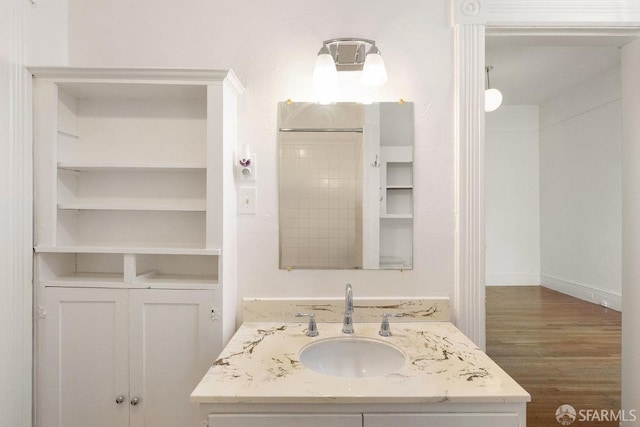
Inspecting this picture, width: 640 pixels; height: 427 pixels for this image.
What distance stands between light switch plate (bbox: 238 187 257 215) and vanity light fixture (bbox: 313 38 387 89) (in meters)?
0.57

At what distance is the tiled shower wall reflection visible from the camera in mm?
1723

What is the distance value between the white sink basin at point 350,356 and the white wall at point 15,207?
113cm

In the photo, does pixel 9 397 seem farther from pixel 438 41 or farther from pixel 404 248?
pixel 438 41

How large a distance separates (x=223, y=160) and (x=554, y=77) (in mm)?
4536

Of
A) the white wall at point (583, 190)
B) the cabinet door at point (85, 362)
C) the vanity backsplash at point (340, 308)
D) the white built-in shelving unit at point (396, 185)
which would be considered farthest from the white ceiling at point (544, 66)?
the cabinet door at point (85, 362)

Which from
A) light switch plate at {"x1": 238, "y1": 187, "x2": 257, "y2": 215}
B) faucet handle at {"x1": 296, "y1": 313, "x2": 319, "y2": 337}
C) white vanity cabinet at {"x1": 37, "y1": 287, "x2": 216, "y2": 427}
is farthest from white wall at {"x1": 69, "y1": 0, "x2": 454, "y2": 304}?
white vanity cabinet at {"x1": 37, "y1": 287, "x2": 216, "y2": 427}

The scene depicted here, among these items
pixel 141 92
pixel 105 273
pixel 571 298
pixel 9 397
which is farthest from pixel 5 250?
pixel 571 298

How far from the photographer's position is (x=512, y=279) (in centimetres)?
555

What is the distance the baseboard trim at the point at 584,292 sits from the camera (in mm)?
4168

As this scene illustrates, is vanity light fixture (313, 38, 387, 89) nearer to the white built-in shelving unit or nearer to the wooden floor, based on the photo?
the white built-in shelving unit

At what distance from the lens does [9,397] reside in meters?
1.41

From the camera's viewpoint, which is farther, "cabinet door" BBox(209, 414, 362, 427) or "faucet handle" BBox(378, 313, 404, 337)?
"faucet handle" BBox(378, 313, 404, 337)

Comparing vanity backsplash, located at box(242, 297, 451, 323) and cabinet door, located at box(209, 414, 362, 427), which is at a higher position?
vanity backsplash, located at box(242, 297, 451, 323)

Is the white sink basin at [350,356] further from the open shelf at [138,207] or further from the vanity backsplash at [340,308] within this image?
the open shelf at [138,207]
